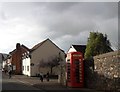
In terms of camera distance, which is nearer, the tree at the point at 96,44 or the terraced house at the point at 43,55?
the tree at the point at 96,44

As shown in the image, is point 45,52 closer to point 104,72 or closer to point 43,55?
point 43,55

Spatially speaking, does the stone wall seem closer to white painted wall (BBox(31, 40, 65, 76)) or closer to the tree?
the tree

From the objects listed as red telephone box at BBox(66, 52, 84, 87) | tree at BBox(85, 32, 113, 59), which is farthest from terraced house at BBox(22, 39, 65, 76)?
red telephone box at BBox(66, 52, 84, 87)

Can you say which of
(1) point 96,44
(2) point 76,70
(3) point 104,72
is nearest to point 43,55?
(1) point 96,44

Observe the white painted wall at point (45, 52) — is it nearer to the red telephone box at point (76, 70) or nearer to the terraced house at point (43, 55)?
the terraced house at point (43, 55)

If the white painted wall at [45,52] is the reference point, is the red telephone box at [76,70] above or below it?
below

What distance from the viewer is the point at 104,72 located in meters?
26.7

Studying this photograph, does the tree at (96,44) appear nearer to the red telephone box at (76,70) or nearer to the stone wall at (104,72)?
the red telephone box at (76,70)

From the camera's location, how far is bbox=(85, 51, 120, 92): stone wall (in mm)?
24109

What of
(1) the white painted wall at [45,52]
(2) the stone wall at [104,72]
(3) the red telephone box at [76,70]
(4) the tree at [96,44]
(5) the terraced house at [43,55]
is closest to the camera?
(2) the stone wall at [104,72]

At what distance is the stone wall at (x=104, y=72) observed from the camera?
2411 centimetres

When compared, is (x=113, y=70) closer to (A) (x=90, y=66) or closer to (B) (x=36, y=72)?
(A) (x=90, y=66)

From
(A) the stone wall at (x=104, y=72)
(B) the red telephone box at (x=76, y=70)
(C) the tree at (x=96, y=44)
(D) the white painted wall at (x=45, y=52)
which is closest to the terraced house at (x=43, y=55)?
(D) the white painted wall at (x=45, y=52)

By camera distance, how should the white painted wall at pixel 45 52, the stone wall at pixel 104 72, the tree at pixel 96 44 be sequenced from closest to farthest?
the stone wall at pixel 104 72 → the tree at pixel 96 44 → the white painted wall at pixel 45 52
